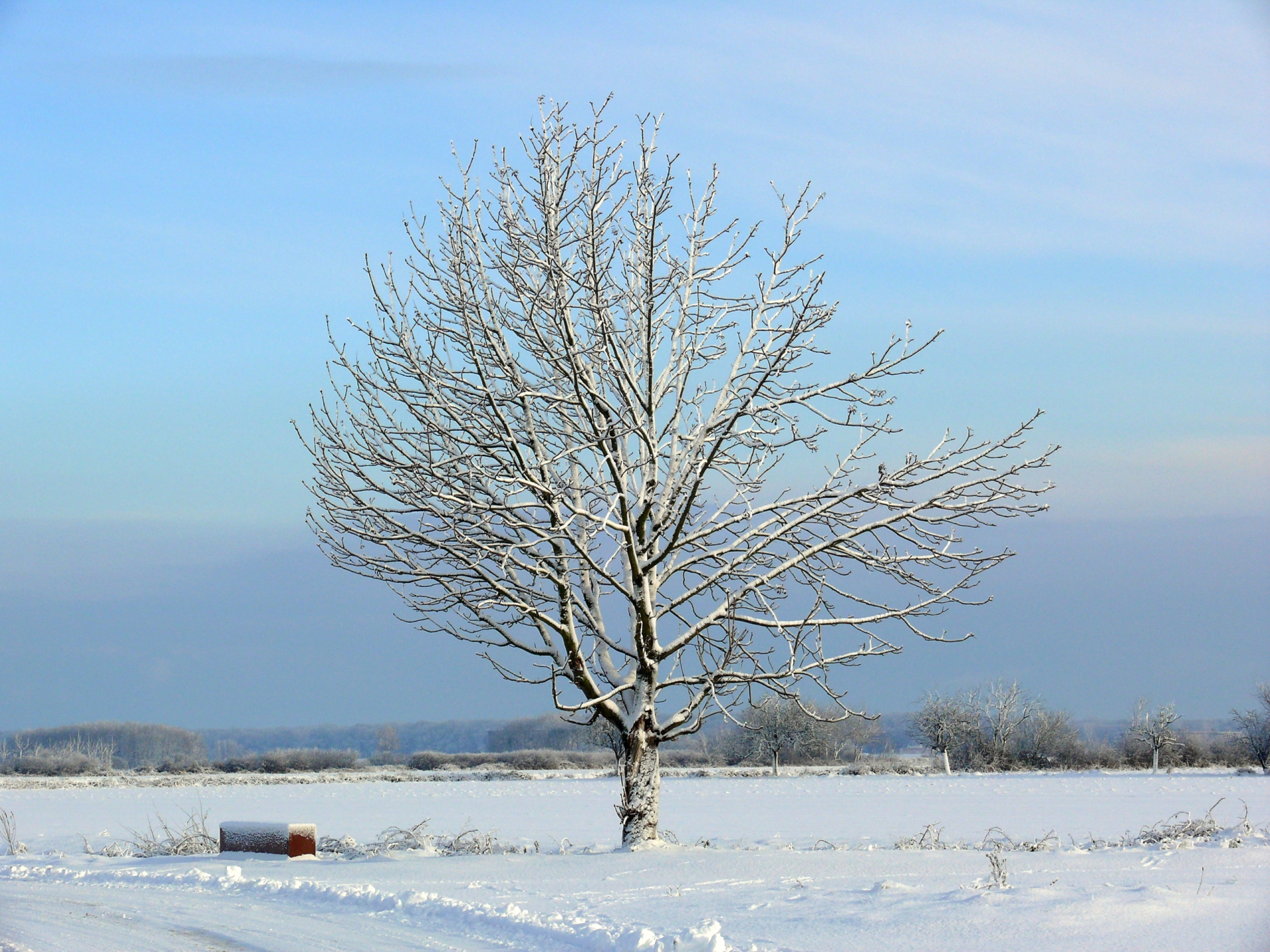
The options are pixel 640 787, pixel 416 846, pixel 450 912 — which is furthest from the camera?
pixel 416 846

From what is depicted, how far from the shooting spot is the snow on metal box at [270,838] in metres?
13.8

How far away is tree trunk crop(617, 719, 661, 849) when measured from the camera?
1226 centimetres

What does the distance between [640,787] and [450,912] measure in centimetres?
381

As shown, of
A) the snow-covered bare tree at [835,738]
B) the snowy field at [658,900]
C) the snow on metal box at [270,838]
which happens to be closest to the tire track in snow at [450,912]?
the snowy field at [658,900]

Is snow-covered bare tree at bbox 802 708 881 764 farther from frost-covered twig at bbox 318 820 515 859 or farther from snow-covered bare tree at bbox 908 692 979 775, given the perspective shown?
frost-covered twig at bbox 318 820 515 859

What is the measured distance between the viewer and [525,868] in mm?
11195

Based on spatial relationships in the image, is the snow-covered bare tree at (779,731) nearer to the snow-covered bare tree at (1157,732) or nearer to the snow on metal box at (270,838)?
the snow-covered bare tree at (1157,732)

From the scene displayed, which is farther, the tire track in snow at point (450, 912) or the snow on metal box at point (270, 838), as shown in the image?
the snow on metal box at point (270, 838)

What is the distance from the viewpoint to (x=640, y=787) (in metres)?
12.3

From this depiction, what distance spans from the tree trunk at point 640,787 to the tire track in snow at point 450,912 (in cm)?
323

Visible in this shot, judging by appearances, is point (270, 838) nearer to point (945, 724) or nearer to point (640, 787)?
point (640, 787)

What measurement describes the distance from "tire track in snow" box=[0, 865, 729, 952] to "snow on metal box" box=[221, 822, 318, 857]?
131cm

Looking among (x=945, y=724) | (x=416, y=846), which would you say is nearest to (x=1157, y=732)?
(x=945, y=724)

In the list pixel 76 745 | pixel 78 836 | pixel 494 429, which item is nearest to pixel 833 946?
pixel 494 429
